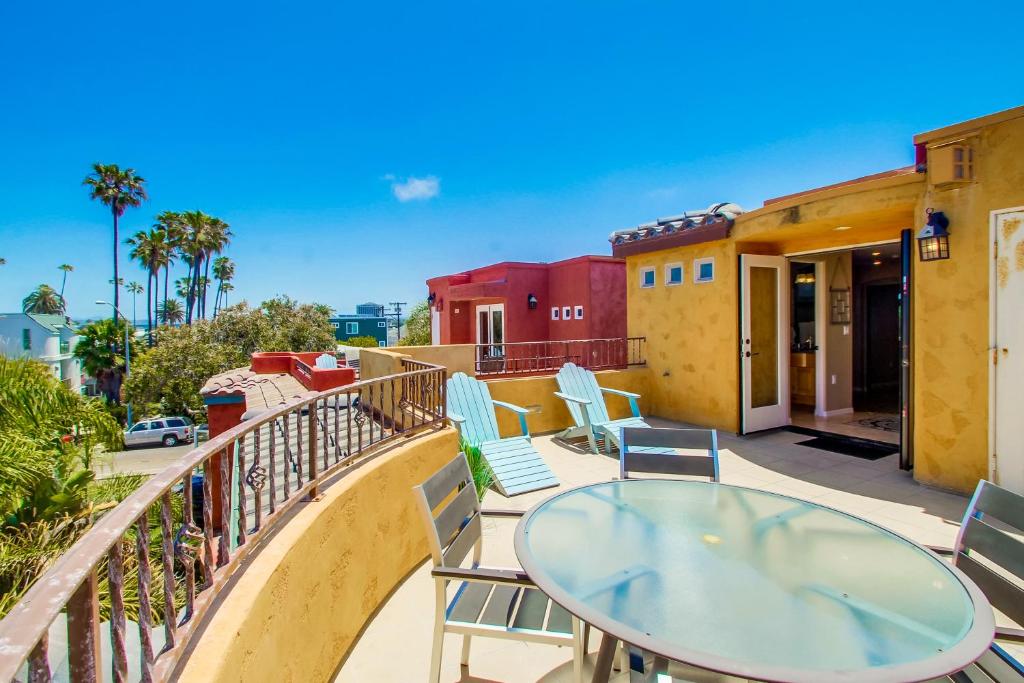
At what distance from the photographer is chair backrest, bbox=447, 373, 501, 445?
18.8ft

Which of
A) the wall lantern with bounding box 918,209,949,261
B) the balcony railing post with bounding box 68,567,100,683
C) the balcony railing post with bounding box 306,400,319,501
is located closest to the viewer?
the balcony railing post with bounding box 68,567,100,683

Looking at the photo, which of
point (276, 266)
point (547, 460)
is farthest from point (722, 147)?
point (276, 266)

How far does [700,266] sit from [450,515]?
6.24 m

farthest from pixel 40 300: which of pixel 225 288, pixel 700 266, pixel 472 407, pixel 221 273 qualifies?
pixel 700 266

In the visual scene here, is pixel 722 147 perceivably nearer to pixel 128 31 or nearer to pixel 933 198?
pixel 933 198

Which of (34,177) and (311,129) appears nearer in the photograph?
(311,129)

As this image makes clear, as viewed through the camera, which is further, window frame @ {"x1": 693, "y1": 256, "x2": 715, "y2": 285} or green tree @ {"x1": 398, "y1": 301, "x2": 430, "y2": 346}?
green tree @ {"x1": 398, "y1": 301, "x2": 430, "y2": 346}

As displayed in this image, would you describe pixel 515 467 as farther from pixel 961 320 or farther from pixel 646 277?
pixel 646 277

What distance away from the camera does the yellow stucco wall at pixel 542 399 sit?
7148mm

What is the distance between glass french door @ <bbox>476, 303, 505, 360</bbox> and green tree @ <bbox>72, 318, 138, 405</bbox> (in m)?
22.7

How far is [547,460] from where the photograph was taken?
604cm

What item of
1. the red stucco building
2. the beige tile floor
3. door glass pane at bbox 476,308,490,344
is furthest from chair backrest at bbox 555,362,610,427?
door glass pane at bbox 476,308,490,344

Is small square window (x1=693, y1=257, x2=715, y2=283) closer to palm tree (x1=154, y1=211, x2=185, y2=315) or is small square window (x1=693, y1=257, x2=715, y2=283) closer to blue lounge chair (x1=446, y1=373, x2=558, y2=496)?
blue lounge chair (x1=446, y1=373, x2=558, y2=496)

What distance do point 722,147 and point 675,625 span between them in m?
16.2
